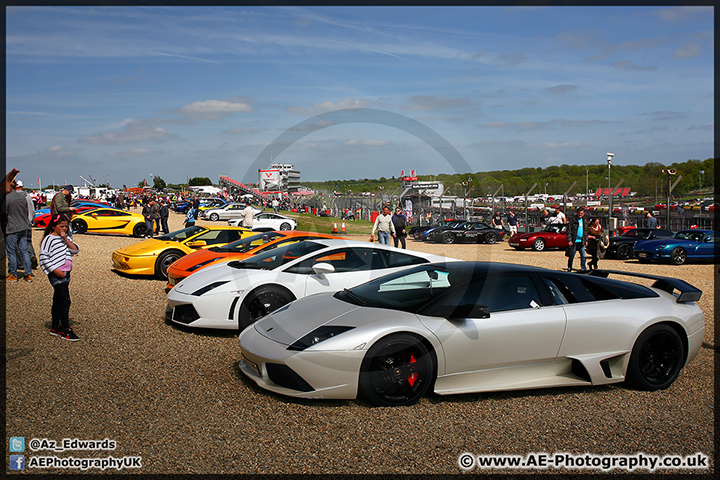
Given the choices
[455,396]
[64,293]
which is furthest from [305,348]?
[64,293]

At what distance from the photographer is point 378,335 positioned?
4.25 metres

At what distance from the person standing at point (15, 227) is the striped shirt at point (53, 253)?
459cm

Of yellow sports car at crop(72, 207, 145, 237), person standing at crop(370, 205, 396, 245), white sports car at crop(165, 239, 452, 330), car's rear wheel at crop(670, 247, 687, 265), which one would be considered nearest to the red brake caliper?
white sports car at crop(165, 239, 452, 330)

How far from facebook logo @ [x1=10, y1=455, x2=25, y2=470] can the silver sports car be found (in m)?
1.78

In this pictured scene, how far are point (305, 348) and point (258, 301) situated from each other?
2625mm

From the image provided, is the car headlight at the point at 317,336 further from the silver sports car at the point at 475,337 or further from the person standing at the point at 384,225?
the person standing at the point at 384,225

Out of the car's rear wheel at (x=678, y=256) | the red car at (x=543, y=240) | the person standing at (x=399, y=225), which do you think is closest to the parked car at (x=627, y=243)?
the car's rear wheel at (x=678, y=256)

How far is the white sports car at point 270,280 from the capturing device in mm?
6621

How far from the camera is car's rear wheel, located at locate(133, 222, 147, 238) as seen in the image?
69.7 ft

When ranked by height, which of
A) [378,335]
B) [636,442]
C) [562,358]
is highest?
[378,335]

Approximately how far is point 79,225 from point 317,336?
19939mm

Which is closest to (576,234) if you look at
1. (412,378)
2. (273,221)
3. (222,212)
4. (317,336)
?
(412,378)

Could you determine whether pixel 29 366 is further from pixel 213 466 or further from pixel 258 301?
pixel 213 466

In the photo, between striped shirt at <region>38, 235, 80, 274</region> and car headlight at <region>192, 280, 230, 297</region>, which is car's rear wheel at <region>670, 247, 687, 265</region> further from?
striped shirt at <region>38, 235, 80, 274</region>
